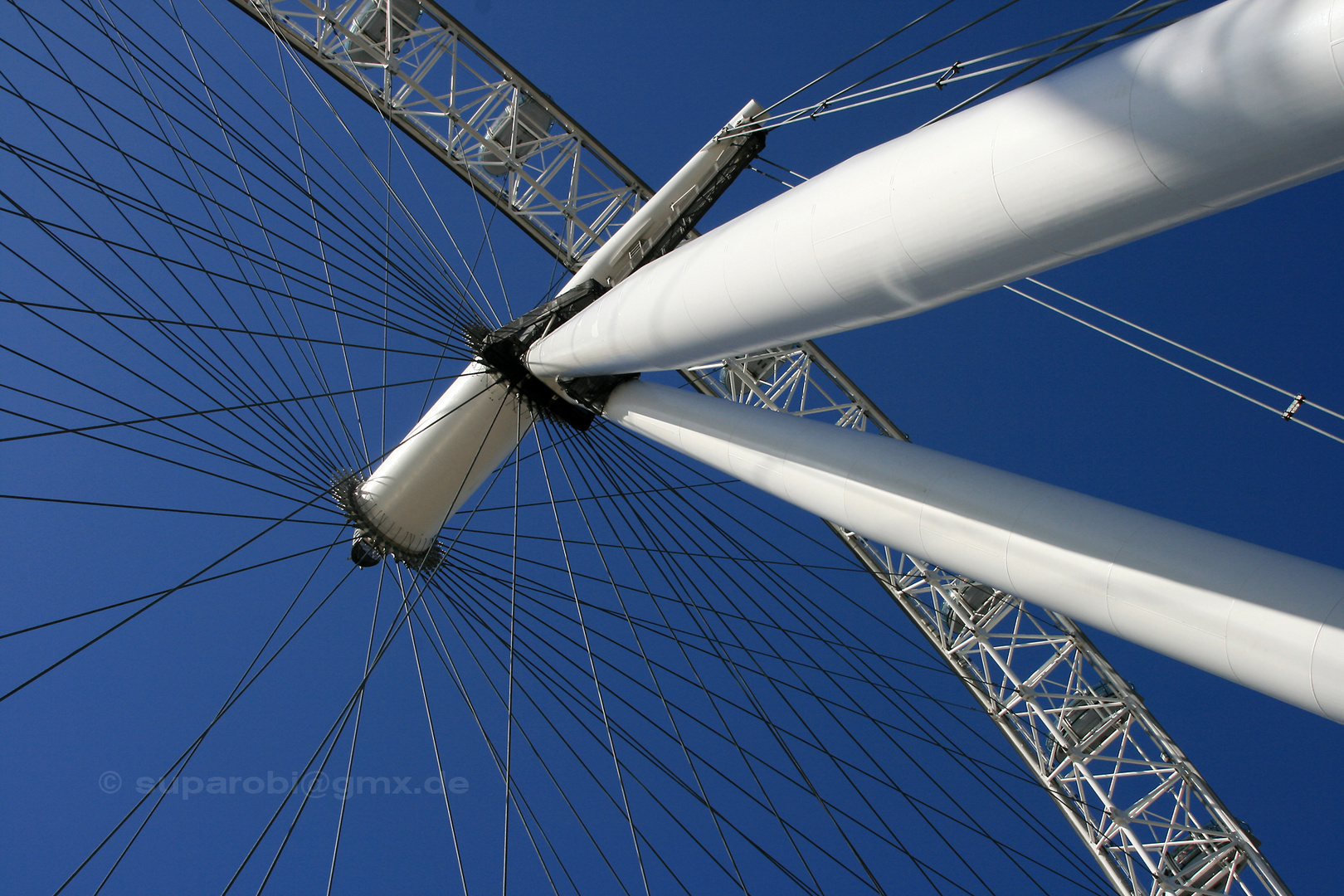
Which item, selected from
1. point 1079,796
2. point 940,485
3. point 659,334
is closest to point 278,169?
point 659,334

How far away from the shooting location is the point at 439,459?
1145cm

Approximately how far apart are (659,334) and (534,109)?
10.2 meters

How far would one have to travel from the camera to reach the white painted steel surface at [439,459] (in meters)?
11.2

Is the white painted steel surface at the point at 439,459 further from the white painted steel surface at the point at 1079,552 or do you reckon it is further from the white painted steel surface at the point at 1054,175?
the white painted steel surface at the point at 1054,175

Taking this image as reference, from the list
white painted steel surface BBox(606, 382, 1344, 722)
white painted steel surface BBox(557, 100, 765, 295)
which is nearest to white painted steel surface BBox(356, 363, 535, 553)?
white painted steel surface BBox(557, 100, 765, 295)

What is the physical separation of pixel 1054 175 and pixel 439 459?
9320 millimetres

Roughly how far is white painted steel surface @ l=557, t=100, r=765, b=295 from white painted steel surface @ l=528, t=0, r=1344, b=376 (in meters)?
6.24

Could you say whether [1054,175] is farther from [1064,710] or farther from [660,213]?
[1064,710]

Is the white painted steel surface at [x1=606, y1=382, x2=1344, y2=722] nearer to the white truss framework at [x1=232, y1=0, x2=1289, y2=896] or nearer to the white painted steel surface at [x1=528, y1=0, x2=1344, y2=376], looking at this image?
the white painted steel surface at [x1=528, y1=0, x2=1344, y2=376]

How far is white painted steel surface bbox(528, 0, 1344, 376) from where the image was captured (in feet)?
9.70

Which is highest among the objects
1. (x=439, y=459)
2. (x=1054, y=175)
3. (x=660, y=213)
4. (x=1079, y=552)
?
(x=660, y=213)

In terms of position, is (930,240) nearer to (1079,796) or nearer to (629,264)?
(629,264)

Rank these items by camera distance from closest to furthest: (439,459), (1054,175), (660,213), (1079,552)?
(1054,175), (1079,552), (439,459), (660,213)

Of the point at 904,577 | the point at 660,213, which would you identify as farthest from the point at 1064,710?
the point at 660,213
